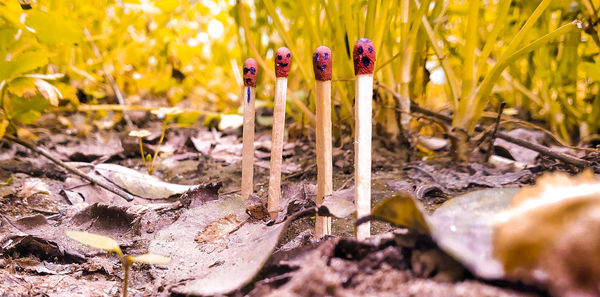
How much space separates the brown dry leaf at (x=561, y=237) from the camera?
485 millimetres

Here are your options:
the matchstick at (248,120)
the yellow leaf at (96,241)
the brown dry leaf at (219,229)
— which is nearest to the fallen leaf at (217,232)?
the brown dry leaf at (219,229)

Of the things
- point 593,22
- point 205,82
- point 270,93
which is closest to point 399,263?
point 593,22

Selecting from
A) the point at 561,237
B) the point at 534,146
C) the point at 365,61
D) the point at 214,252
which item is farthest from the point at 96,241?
the point at 534,146

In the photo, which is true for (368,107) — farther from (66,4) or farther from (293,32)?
(66,4)

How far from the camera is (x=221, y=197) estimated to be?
1068mm

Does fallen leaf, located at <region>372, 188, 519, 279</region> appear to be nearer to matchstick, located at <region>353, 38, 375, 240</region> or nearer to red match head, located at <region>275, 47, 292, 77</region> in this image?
matchstick, located at <region>353, 38, 375, 240</region>

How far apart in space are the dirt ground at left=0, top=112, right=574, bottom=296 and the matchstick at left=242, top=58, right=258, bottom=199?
0.31 feet

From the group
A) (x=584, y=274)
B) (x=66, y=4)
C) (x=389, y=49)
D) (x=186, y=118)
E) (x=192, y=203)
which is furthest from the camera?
(x=66, y=4)

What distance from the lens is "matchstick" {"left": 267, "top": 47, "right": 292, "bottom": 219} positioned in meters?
0.89

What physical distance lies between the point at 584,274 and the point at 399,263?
23cm

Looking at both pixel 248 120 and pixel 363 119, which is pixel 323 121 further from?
pixel 248 120

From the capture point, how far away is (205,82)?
311cm

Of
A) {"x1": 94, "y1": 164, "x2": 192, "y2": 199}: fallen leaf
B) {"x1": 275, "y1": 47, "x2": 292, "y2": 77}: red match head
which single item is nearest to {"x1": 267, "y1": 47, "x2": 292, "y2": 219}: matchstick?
{"x1": 275, "y1": 47, "x2": 292, "y2": 77}: red match head

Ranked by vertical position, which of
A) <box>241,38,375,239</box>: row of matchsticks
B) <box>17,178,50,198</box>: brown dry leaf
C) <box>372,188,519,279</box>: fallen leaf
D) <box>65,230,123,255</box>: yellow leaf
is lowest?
<box>17,178,50,198</box>: brown dry leaf
